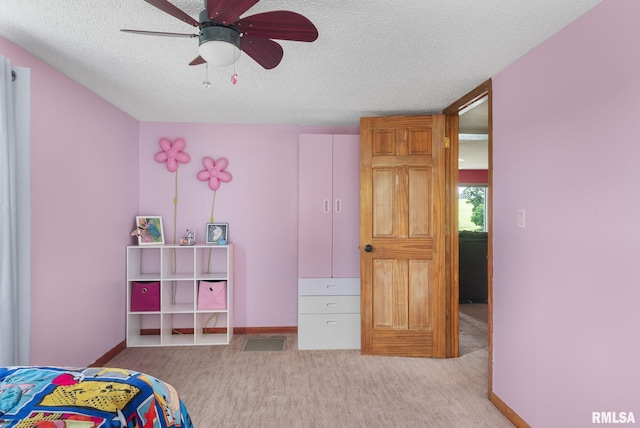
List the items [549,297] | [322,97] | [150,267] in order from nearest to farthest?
[549,297]
[322,97]
[150,267]

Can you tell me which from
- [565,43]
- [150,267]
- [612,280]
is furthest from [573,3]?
[150,267]

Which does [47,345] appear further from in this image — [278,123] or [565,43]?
[565,43]

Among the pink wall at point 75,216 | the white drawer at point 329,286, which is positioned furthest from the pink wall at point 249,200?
the white drawer at point 329,286

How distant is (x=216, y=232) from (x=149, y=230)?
68cm

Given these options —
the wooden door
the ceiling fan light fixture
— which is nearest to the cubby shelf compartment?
the wooden door

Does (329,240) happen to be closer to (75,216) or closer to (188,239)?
(188,239)

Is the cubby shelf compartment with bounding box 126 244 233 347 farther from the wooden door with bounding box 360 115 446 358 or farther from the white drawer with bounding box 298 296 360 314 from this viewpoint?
the wooden door with bounding box 360 115 446 358

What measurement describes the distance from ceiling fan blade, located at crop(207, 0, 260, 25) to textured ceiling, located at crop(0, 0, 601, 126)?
14.7 inches

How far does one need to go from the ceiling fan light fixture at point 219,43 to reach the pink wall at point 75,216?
147 cm

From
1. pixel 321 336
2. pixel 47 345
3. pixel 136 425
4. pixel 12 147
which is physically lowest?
pixel 321 336

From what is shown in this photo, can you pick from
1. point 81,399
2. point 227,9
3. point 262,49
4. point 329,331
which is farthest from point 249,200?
point 81,399

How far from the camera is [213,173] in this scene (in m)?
4.08

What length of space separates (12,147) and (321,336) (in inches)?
112

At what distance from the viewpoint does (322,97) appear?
321 centimetres
